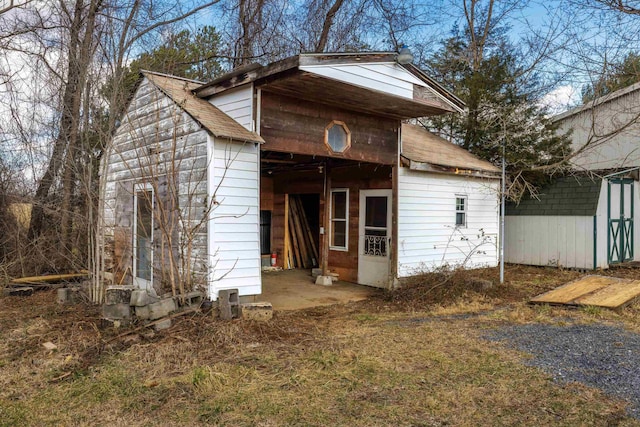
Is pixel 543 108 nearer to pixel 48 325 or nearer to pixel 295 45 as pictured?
pixel 295 45

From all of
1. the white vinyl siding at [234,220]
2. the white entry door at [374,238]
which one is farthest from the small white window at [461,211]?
the white vinyl siding at [234,220]

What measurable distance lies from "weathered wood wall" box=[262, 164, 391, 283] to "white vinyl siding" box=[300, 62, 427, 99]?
7.35ft

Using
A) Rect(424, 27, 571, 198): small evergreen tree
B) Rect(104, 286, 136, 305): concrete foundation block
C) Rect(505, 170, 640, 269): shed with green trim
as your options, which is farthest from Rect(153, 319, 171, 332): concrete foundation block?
Rect(505, 170, 640, 269): shed with green trim

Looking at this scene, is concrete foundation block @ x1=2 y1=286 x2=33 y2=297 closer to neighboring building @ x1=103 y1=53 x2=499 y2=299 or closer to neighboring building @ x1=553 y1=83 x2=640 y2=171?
neighboring building @ x1=103 y1=53 x2=499 y2=299

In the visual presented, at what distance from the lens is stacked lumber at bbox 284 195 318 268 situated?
41.1ft

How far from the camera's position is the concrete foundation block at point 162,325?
17.8ft

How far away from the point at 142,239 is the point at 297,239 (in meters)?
5.18

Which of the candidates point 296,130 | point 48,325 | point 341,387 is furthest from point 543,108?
point 48,325

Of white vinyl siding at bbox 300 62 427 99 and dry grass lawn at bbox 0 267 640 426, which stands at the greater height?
white vinyl siding at bbox 300 62 427 99

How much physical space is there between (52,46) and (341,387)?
36.9 feet

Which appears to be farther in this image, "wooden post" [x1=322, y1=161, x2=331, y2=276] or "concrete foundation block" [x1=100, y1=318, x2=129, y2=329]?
"wooden post" [x1=322, y1=161, x2=331, y2=276]

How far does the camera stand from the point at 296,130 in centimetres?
732

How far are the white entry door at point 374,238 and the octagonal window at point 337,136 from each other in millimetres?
1858

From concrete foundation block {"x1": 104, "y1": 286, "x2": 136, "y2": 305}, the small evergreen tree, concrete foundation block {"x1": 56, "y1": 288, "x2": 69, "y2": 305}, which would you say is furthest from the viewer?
the small evergreen tree
